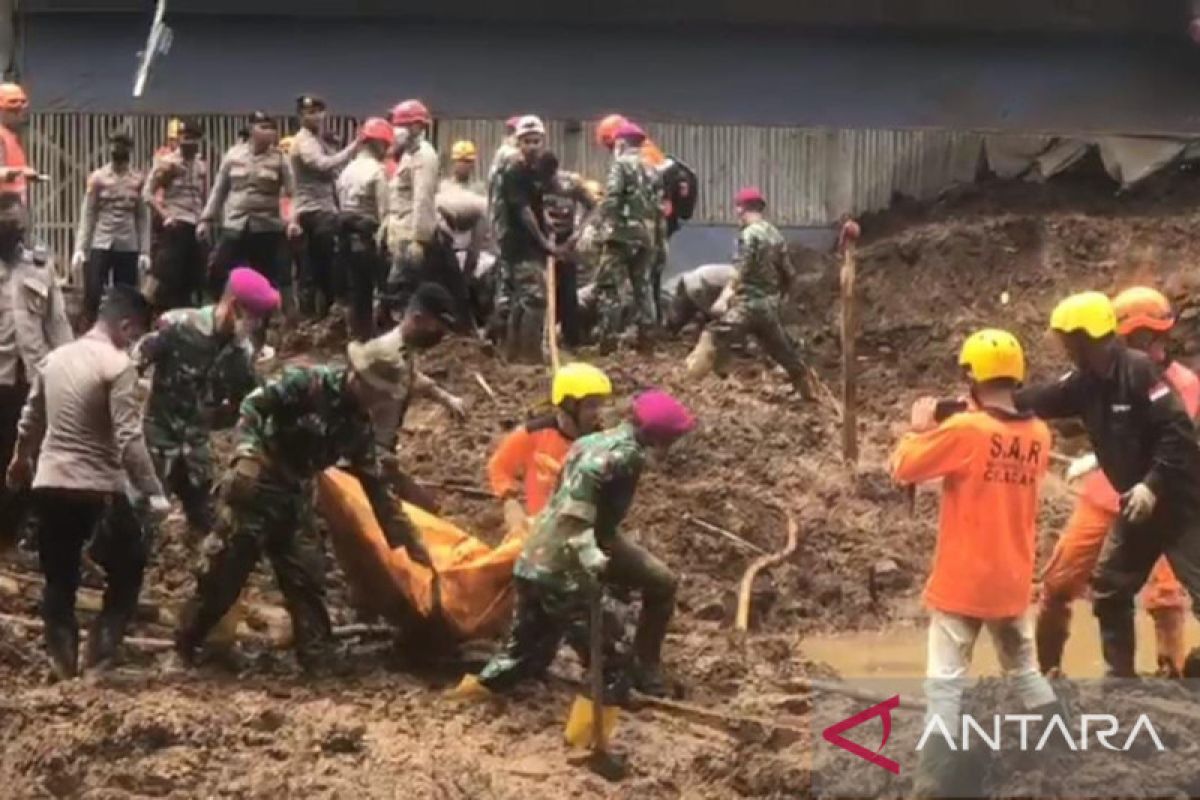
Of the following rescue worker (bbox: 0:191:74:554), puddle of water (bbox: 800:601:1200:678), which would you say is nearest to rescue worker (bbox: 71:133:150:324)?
rescue worker (bbox: 0:191:74:554)

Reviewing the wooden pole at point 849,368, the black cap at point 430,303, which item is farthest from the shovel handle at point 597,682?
the wooden pole at point 849,368

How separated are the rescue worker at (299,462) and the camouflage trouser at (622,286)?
24.3 feet

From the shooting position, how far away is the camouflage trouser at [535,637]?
388 inches

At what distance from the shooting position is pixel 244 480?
33.5 ft

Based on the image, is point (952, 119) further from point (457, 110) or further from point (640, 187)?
point (640, 187)

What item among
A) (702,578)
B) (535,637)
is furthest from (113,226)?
(535,637)

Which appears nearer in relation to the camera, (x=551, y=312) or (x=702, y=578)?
(x=702, y=578)

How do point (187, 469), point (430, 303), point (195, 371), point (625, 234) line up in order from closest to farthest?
point (430, 303) < point (195, 371) < point (187, 469) < point (625, 234)

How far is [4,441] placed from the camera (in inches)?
471

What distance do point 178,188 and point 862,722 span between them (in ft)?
31.7

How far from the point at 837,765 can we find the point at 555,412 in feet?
9.64

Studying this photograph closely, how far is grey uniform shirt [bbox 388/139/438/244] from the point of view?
16.6 m

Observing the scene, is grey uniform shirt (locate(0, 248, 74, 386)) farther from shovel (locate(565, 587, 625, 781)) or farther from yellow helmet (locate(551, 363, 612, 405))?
shovel (locate(565, 587, 625, 781))

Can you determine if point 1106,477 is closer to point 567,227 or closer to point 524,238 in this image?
point 524,238
